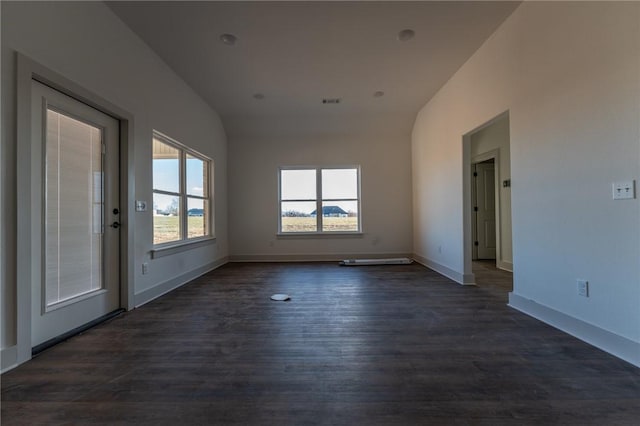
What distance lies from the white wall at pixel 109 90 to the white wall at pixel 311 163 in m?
1.25

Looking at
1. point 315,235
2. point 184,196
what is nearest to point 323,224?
point 315,235

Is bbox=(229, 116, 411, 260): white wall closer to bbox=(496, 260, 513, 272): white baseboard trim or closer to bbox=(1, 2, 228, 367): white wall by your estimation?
bbox=(1, 2, 228, 367): white wall

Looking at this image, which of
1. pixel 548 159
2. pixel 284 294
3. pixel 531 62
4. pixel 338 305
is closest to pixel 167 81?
pixel 284 294

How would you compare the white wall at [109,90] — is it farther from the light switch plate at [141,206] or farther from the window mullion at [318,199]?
the window mullion at [318,199]

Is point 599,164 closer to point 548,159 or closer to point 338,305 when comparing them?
point 548,159

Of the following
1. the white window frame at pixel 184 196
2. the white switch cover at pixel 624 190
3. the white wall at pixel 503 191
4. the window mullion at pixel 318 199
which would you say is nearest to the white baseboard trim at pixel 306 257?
the window mullion at pixel 318 199

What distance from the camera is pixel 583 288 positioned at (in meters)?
2.06

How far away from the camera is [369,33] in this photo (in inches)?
115

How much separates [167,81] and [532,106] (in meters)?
4.23

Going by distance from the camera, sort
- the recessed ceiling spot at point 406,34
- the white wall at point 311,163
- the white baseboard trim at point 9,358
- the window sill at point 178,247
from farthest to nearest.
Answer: the white wall at point 311,163 → the window sill at point 178,247 → the recessed ceiling spot at point 406,34 → the white baseboard trim at point 9,358

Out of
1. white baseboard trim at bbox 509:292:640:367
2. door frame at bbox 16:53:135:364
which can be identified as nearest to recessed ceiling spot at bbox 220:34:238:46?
door frame at bbox 16:53:135:364

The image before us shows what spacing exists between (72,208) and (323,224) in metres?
4.33

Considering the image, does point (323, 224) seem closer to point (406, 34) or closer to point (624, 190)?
point (406, 34)

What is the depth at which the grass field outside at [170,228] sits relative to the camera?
3447mm
